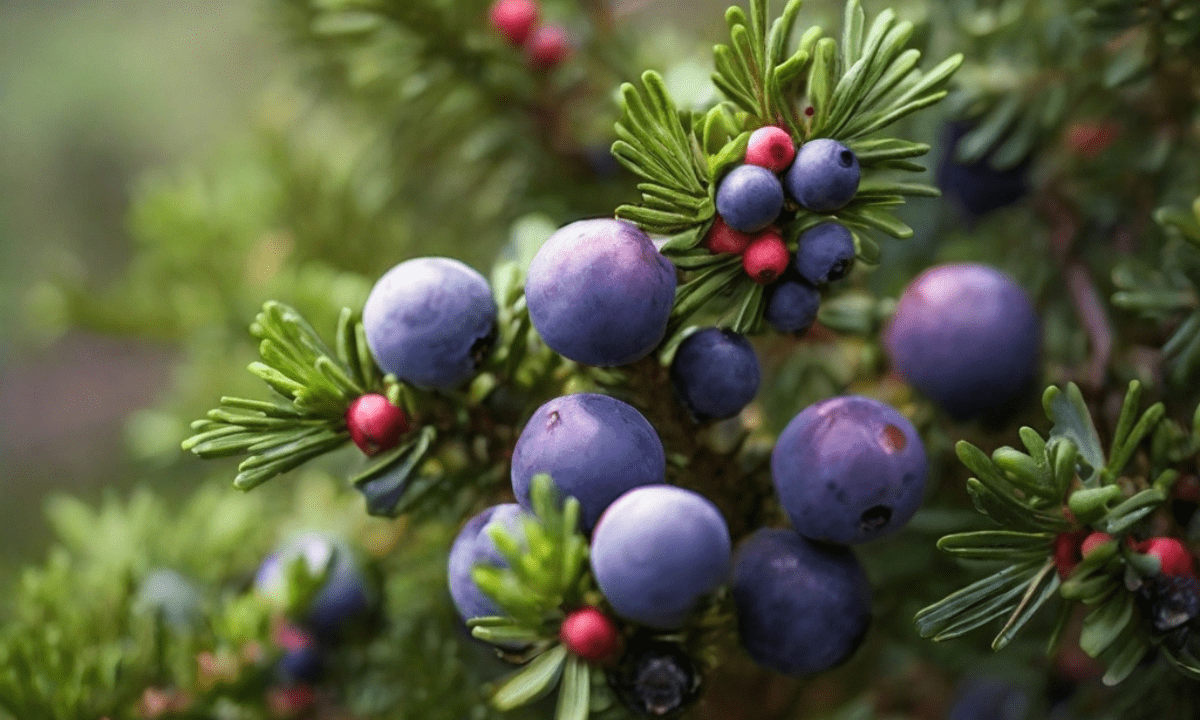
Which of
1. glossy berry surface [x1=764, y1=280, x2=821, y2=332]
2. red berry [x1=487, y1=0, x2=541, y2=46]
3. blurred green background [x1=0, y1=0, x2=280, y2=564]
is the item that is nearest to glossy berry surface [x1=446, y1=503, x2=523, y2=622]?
glossy berry surface [x1=764, y1=280, x2=821, y2=332]

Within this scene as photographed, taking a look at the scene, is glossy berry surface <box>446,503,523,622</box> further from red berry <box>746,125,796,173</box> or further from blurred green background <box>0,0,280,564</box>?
blurred green background <box>0,0,280,564</box>

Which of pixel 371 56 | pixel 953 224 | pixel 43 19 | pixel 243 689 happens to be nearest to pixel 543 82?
pixel 371 56

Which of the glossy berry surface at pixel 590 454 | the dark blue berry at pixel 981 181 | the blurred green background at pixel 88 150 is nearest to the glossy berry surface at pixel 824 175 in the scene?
the glossy berry surface at pixel 590 454

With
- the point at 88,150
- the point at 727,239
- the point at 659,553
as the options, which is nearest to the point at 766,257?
the point at 727,239

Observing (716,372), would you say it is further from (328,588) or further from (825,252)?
(328,588)

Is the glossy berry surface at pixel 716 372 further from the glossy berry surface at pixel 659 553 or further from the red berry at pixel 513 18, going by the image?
the red berry at pixel 513 18
